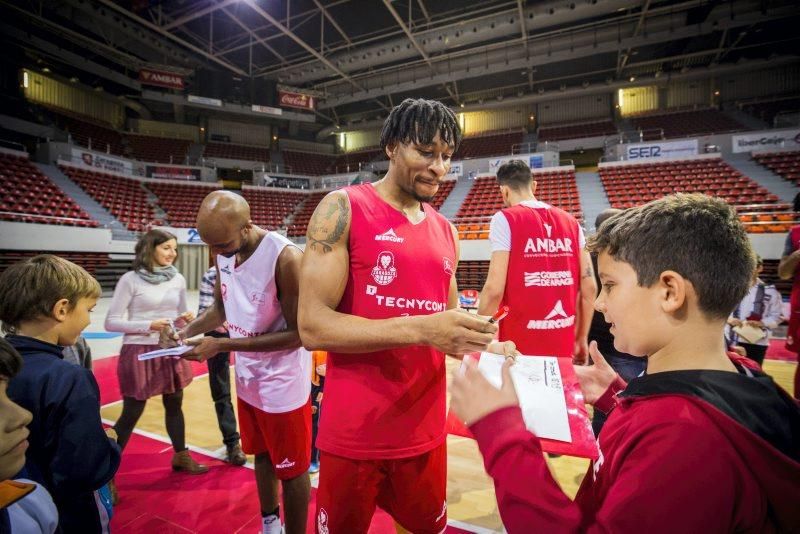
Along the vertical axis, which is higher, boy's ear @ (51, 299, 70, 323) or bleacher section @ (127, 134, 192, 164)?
bleacher section @ (127, 134, 192, 164)

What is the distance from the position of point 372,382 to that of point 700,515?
0.92 meters

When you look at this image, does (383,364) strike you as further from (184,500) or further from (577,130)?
(577,130)

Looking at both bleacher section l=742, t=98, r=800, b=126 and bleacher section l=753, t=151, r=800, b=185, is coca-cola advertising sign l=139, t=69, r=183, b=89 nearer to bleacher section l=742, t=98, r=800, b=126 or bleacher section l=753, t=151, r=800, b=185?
bleacher section l=753, t=151, r=800, b=185

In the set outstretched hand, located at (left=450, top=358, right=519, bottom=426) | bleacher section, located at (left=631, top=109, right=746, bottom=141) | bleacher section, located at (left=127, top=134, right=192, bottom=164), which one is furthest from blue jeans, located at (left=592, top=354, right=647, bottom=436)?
bleacher section, located at (left=127, top=134, right=192, bottom=164)

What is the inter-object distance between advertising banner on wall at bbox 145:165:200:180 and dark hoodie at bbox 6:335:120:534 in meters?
22.8

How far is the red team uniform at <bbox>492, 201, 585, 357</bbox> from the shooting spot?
285 centimetres

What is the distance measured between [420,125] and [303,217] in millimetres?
20172

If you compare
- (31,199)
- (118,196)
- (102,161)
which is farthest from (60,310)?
(102,161)

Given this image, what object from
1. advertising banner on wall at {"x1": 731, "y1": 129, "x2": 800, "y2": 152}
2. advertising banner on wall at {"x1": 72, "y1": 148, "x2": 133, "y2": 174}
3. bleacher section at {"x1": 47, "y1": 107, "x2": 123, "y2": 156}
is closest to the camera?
advertising banner on wall at {"x1": 731, "y1": 129, "x2": 800, "y2": 152}

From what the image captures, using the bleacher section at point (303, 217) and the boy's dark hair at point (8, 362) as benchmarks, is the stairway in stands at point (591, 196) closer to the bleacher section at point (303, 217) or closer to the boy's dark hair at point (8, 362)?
the bleacher section at point (303, 217)

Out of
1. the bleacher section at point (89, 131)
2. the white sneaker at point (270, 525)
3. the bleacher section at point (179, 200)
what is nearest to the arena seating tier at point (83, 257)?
the bleacher section at point (179, 200)

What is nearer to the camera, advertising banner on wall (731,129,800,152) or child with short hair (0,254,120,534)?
child with short hair (0,254,120,534)

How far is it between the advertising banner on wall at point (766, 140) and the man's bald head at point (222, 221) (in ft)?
68.8

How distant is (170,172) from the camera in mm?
20828
